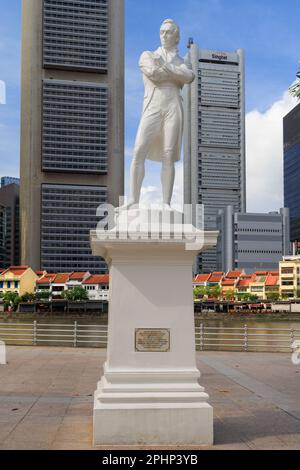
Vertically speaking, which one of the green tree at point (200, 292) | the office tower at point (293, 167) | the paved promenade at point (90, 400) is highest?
the office tower at point (293, 167)

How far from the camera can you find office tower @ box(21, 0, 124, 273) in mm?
131000

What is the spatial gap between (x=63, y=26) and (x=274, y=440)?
5627 inches

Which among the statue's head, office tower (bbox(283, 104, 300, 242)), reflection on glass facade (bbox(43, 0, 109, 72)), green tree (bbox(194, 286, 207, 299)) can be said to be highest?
reflection on glass facade (bbox(43, 0, 109, 72))

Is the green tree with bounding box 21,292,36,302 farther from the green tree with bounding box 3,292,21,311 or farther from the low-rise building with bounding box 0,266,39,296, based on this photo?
the low-rise building with bounding box 0,266,39,296

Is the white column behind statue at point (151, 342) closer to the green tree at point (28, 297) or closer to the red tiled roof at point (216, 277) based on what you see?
the green tree at point (28, 297)

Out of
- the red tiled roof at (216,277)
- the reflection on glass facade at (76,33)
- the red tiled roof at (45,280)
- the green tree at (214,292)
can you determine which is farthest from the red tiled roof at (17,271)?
the reflection on glass facade at (76,33)

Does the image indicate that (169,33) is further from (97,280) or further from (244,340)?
(97,280)

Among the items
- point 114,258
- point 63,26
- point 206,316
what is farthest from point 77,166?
point 114,258

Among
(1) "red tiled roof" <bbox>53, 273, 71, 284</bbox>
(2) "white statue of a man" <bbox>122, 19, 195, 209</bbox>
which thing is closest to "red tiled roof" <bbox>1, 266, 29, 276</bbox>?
(1) "red tiled roof" <bbox>53, 273, 71, 284</bbox>

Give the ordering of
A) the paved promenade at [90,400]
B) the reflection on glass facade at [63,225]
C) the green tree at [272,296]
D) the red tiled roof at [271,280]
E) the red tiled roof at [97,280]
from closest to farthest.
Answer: the paved promenade at [90,400]
the green tree at [272,296]
the red tiled roof at [271,280]
the red tiled roof at [97,280]
the reflection on glass facade at [63,225]

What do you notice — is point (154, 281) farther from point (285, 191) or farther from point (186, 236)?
point (285, 191)

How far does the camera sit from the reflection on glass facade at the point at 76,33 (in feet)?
453

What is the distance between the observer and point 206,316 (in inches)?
3004

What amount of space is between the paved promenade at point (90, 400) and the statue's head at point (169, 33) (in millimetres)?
5202
